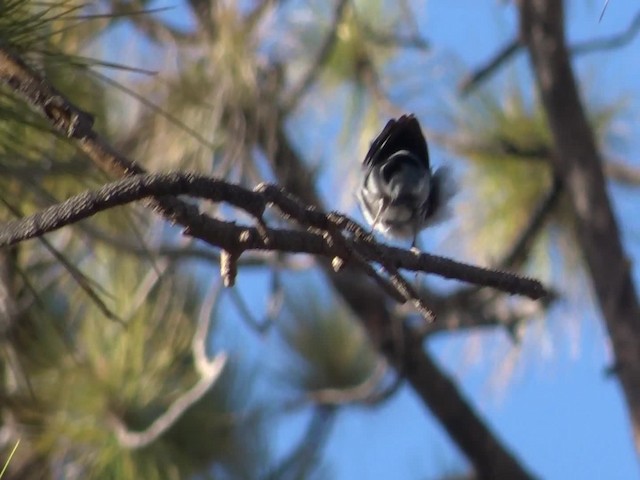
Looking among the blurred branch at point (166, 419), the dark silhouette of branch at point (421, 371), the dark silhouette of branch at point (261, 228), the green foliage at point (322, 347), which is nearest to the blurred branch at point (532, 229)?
the dark silhouette of branch at point (421, 371)

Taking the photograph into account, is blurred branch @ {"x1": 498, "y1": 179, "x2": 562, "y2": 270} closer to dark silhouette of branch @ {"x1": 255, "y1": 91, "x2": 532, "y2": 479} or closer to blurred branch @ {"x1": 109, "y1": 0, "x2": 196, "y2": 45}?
dark silhouette of branch @ {"x1": 255, "y1": 91, "x2": 532, "y2": 479}

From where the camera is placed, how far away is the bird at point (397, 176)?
94 centimetres

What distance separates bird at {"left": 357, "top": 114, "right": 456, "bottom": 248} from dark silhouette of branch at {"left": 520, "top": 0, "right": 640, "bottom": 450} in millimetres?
681

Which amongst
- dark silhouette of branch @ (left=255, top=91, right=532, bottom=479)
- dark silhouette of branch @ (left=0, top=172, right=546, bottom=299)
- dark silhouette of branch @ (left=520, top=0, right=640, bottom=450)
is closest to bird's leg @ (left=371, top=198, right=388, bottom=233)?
dark silhouette of branch @ (left=0, top=172, right=546, bottom=299)

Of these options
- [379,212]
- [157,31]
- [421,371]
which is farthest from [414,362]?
[379,212]

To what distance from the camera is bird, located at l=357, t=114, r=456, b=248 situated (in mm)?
935

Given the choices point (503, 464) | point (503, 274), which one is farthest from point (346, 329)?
point (503, 274)

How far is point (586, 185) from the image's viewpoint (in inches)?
70.2

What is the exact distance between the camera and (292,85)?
6.83ft

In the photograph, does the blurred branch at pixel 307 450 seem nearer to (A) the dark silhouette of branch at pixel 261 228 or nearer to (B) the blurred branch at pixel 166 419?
(B) the blurred branch at pixel 166 419

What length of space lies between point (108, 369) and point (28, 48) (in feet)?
3.03

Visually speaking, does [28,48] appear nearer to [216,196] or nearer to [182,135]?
[216,196]

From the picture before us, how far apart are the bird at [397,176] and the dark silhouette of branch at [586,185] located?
2.23ft

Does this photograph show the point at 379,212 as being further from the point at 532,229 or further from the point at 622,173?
the point at 622,173
